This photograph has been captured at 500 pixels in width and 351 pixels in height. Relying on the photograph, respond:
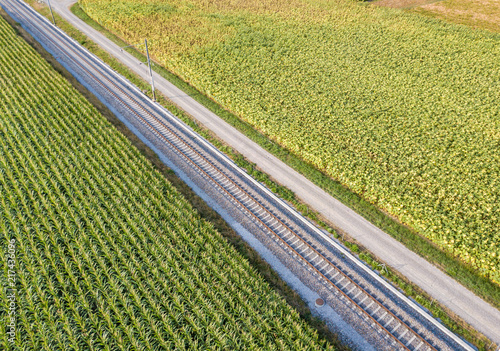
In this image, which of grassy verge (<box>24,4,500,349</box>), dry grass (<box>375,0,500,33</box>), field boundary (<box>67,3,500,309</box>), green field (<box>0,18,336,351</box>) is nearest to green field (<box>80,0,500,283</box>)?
field boundary (<box>67,3,500,309</box>)

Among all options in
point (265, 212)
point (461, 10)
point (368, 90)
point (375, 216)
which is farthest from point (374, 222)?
point (461, 10)

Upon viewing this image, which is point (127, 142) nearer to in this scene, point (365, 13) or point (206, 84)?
point (206, 84)

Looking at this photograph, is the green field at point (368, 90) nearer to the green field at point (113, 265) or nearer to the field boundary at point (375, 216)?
the field boundary at point (375, 216)

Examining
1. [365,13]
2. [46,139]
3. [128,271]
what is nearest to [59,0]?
[46,139]

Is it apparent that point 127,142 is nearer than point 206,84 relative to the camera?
Yes

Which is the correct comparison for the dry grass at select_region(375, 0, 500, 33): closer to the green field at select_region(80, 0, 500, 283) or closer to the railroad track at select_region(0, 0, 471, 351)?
the green field at select_region(80, 0, 500, 283)

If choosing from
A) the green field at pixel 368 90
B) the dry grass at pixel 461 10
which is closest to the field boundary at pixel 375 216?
the green field at pixel 368 90
